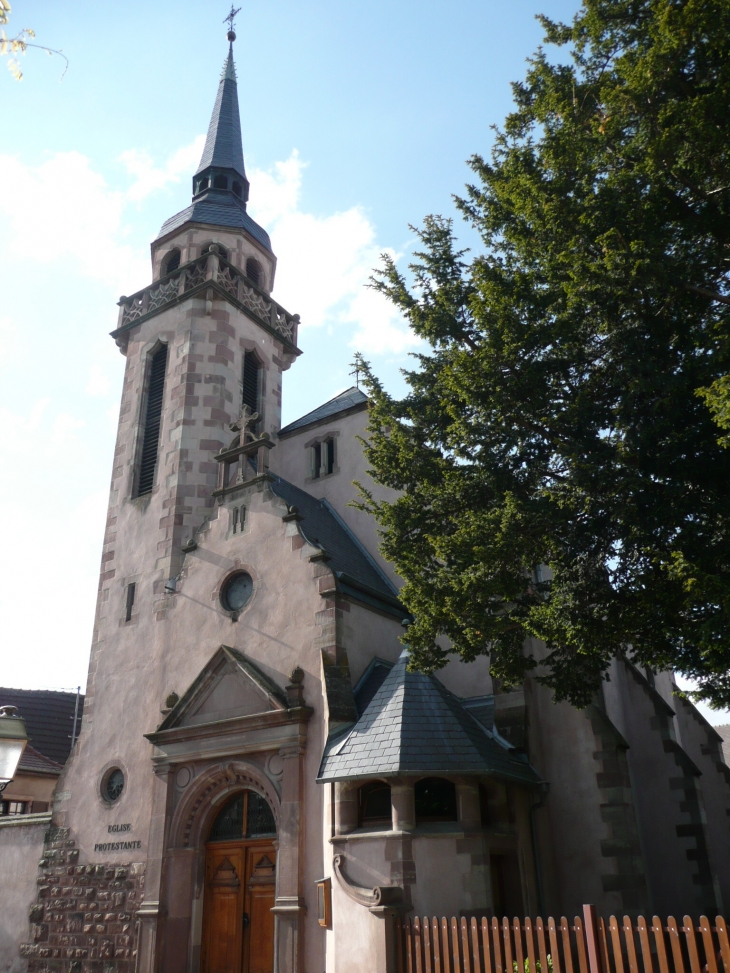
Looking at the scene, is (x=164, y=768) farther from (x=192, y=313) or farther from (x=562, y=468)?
(x=192, y=313)

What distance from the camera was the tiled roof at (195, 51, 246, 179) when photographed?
92.7 ft

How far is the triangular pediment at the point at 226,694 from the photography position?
15281mm

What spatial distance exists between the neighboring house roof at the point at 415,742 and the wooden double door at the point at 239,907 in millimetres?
3061

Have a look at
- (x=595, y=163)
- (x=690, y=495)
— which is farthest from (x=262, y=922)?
(x=595, y=163)

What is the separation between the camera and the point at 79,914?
660 inches

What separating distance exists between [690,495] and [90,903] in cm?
1455

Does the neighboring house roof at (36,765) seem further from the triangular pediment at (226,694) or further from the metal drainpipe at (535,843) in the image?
the metal drainpipe at (535,843)

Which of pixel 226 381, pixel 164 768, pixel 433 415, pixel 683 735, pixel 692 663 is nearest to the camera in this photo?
pixel 692 663

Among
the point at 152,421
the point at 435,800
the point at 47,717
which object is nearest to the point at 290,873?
the point at 435,800

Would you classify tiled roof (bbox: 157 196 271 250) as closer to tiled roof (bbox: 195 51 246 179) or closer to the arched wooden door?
tiled roof (bbox: 195 51 246 179)

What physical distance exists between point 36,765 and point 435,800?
1812 centimetres

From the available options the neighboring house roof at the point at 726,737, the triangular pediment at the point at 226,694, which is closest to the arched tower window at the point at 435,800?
the triangular pediment at the point at 226,694

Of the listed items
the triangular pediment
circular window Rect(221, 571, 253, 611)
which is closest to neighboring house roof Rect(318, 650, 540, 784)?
the triangular pediment

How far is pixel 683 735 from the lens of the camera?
922 inches
